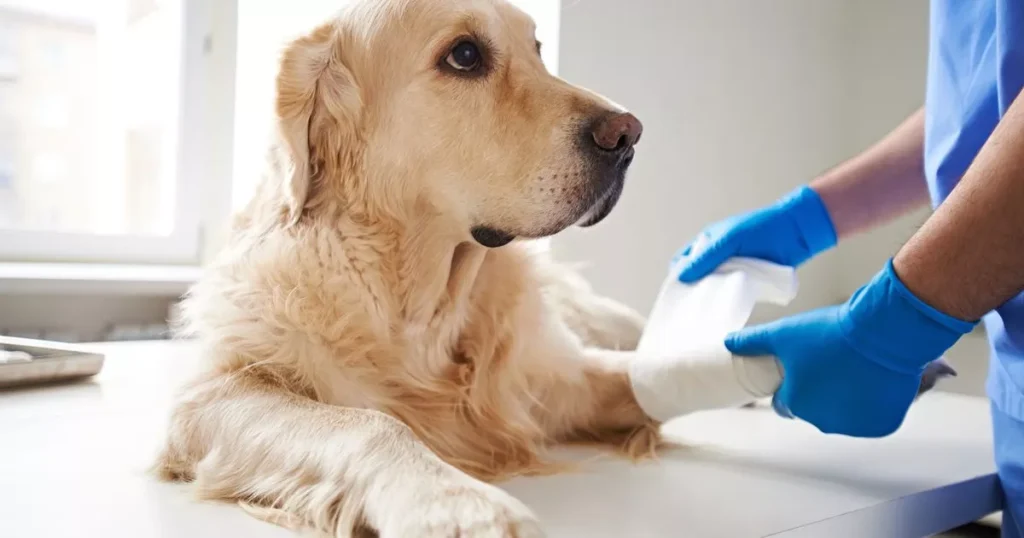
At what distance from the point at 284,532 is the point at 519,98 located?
0.67m

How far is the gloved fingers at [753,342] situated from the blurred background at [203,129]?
1.24 m

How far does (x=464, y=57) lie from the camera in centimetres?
120

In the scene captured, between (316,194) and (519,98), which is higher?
(519,98)

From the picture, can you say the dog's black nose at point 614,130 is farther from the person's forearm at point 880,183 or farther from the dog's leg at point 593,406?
the person's forearm at point 880,183

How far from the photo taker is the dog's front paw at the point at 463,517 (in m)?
0.72

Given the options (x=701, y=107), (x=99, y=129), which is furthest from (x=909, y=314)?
(x=99, y=129)

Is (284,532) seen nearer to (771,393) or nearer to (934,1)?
(771,393)

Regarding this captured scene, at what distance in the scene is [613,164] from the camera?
3.69 ft

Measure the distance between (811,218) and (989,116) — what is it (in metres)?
0.41

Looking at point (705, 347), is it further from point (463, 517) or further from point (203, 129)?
point (203, 129)

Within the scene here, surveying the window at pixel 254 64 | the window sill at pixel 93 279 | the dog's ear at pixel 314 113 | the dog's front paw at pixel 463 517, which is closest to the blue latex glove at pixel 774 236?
the dog's ear at pixel 314 113

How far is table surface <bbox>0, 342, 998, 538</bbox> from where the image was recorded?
84 centimetres

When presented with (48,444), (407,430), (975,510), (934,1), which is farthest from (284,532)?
(934,1)

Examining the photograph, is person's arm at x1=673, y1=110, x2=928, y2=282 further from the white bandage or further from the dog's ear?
the dog's ear
